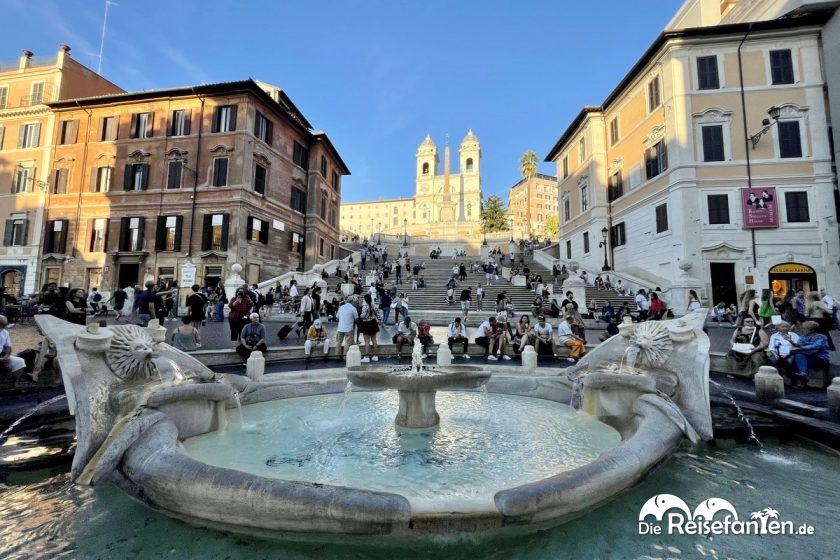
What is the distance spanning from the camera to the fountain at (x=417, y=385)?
4473 mm

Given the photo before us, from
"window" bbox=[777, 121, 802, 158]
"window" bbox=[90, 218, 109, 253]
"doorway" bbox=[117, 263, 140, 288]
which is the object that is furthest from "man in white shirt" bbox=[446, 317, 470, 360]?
"window" bbox=[90, 218, 109, 253]

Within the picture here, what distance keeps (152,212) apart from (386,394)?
26800 mm

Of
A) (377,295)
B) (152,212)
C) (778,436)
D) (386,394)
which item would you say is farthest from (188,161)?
(778,436)

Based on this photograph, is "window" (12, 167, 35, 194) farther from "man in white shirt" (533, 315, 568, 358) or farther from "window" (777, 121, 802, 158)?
"window" (777, 121, 802, 158)

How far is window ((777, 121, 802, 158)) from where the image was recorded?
20.5 metres

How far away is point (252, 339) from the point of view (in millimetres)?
8617

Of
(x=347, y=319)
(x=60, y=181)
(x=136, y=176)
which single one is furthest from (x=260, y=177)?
(x=347, y=319)

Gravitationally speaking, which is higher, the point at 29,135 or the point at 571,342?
the point at 29,135

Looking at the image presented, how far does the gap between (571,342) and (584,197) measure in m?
24.9

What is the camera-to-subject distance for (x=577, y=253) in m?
32.1

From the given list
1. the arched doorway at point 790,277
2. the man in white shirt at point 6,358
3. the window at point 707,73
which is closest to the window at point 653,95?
the window at point 707,73

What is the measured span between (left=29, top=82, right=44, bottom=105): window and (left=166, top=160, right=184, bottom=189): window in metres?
13.7

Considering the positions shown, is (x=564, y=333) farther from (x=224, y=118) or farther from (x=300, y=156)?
(x=300, y=156)

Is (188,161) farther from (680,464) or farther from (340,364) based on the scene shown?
(680,464)
